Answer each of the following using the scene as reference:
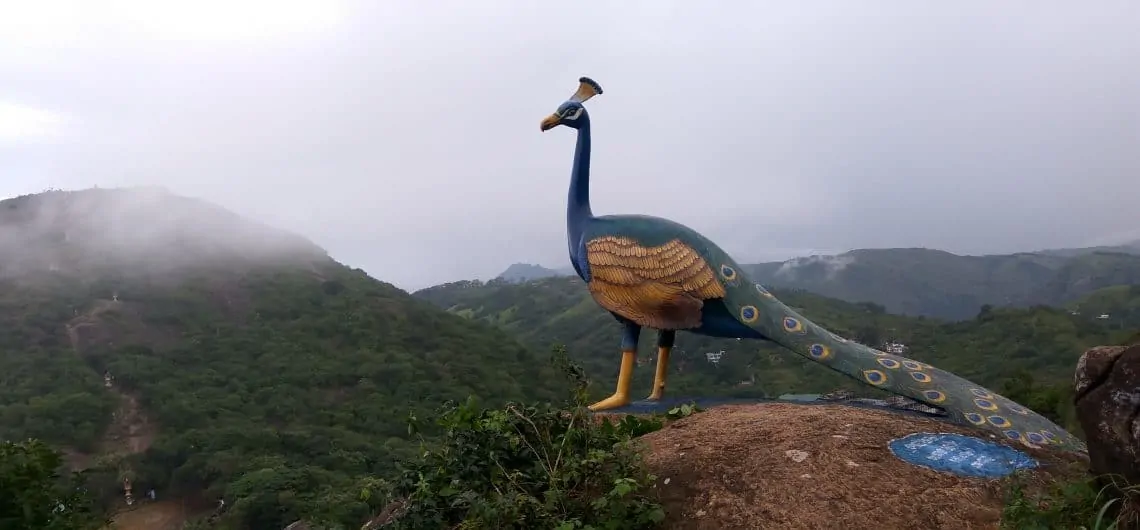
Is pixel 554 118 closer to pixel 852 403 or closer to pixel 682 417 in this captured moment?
pixel 682 417

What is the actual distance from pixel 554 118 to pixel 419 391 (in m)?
22.8

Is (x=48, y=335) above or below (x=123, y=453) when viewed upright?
above

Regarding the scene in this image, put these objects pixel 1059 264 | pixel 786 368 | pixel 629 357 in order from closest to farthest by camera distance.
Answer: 1. pixel 629 357
2. pixel 786 368
3. pixel 1059 264

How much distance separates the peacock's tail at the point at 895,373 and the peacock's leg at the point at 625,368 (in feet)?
3.90

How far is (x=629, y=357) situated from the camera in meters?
8.71

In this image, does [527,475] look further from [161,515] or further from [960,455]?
[161,515]

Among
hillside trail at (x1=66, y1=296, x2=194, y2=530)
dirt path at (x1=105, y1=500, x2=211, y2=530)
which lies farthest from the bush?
dirt path at (x1=105, y1=500, x2=211, y2=530)

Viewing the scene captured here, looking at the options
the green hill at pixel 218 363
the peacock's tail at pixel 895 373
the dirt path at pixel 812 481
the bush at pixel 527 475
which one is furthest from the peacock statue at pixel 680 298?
the green hill at pixel 218 363

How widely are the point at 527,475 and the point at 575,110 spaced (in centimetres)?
519

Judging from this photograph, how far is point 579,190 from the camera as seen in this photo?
9.00 metres

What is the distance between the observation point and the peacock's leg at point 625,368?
8.49 m

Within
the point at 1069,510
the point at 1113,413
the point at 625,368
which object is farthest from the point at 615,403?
the point at 1113,413

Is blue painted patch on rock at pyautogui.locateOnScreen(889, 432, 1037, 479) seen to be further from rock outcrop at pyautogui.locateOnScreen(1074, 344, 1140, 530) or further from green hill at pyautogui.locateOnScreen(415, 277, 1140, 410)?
green hill at pyautogui.locateOnScreen(415, 277, 1140, 410)

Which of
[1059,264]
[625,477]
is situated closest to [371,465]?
[625,477]
